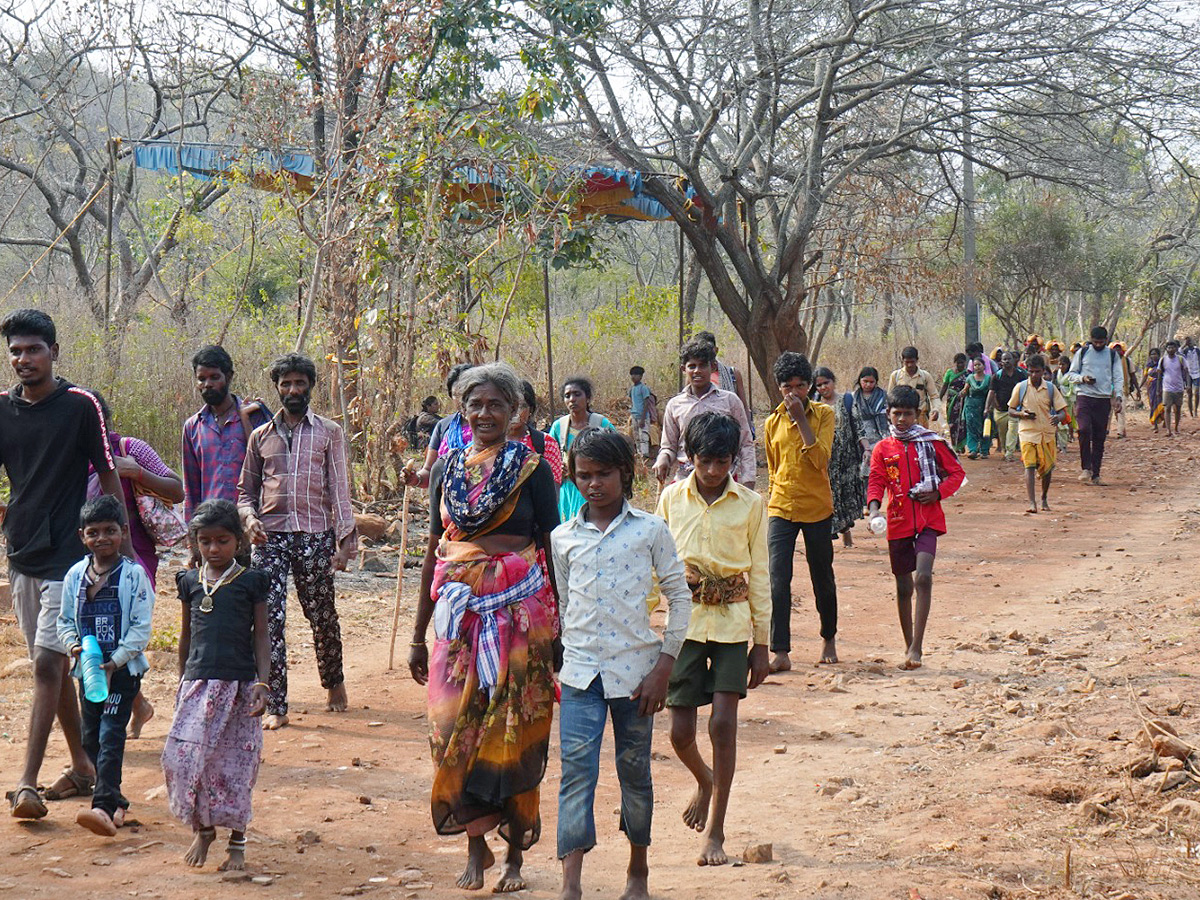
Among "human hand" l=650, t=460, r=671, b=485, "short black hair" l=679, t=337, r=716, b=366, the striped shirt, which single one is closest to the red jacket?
"short black hair" l=679, t=337, r=716, b=366

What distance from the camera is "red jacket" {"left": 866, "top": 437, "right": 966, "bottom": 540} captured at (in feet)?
25.9

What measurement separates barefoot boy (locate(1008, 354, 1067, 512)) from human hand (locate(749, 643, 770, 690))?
10.9 metres

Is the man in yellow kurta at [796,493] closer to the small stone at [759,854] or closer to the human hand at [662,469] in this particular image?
Answer: the human hand at [662,469]

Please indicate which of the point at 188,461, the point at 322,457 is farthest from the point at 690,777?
the point at 188,461

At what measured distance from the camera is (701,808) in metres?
4.92

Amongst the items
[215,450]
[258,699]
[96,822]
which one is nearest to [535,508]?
[258,699]

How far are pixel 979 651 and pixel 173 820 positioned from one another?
5178 millimetres

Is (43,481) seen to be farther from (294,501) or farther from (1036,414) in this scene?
(1036,414)

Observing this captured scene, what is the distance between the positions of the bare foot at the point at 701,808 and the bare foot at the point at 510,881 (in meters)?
0.76

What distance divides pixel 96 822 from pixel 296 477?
230 centimetres

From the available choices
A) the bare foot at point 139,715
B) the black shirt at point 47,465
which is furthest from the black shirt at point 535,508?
the bare foot at point 139,715

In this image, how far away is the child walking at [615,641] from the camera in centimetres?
414

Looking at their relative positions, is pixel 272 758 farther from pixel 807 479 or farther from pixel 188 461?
pixel 807 479

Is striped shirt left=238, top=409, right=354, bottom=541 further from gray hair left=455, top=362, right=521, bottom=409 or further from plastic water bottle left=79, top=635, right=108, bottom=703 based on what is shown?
gray hair left=455, top=362, right=521, bottom=409
